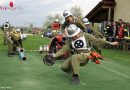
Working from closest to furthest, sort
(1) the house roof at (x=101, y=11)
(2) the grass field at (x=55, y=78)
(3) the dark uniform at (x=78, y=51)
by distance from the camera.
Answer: (2) the grass field at (x=55, y=78) < (3) the dark uniform at (x=78, y=51) < (1) the house roof at (x=101, y=11)

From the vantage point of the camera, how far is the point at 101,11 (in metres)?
37.6

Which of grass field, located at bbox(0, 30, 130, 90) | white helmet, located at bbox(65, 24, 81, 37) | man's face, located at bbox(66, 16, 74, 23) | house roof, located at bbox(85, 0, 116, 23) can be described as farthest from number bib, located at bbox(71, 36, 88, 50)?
house roof, located at bbox(85, 0, 116, 23)

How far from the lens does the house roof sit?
1367 inches

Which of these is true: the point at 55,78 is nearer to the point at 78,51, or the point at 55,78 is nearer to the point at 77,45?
the point at 78,51

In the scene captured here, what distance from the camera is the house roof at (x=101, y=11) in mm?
34719

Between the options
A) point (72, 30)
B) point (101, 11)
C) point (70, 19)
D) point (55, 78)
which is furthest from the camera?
point (101, 11)

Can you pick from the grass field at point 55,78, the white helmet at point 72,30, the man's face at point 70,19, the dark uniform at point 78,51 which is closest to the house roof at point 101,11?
the grass field at point 55,78

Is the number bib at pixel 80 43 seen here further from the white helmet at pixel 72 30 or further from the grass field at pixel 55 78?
the grass field at pixel 55 78

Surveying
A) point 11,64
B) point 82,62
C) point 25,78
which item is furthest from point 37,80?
point 11,64

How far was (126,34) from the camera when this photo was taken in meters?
25.7

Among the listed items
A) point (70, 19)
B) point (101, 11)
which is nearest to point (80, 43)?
point (70, 19)

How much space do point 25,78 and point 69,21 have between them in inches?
79.1

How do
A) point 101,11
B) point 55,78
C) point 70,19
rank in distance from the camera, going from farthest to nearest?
point 101,11
point 55,78
point 70,19

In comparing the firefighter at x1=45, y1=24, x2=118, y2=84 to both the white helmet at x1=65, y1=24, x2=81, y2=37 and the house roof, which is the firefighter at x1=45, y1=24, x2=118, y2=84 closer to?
the white helmet at x1=65, y1=24, x2=81, y2=37
